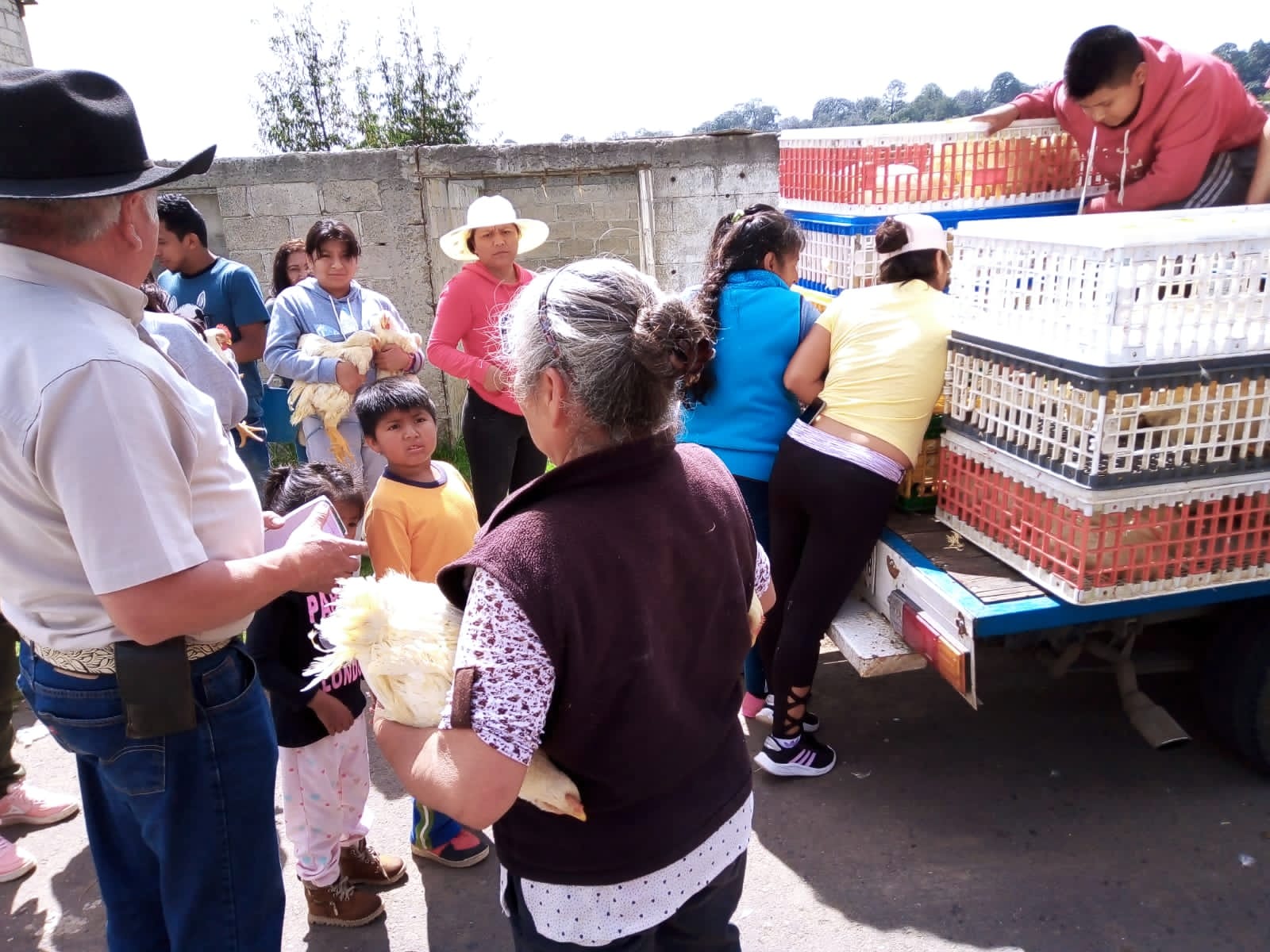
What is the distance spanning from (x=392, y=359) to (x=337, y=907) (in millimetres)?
2390

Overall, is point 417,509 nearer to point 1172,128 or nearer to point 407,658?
point 407,658

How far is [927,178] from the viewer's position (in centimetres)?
355

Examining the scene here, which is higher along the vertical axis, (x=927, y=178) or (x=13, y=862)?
(x=927, y=178)

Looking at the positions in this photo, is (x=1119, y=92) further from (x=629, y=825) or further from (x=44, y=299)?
(x=44, y=299)

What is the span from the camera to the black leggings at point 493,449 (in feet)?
14.2

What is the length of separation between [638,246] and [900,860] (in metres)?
5.73

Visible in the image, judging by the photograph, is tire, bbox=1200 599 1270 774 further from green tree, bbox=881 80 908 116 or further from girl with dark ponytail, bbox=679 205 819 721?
green tree, bbox=881 80 908 116

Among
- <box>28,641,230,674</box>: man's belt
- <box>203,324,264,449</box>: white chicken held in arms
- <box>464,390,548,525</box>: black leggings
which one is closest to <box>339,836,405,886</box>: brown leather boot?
<box>28,641,230,674</box>: man's belt

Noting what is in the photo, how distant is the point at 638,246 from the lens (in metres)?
7.60

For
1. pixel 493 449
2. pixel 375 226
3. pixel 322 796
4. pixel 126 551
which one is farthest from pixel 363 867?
pixel 375 226

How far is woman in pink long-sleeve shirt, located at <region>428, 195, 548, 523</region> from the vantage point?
4.27 meters

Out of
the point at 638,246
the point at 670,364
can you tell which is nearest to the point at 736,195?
the point at 638,246

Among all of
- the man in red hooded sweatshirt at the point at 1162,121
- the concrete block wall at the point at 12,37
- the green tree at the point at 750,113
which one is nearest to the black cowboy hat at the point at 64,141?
the man in red hooded sweatshirt at the point at 1162,121

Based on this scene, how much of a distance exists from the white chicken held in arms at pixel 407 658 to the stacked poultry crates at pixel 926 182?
233 centimetres
